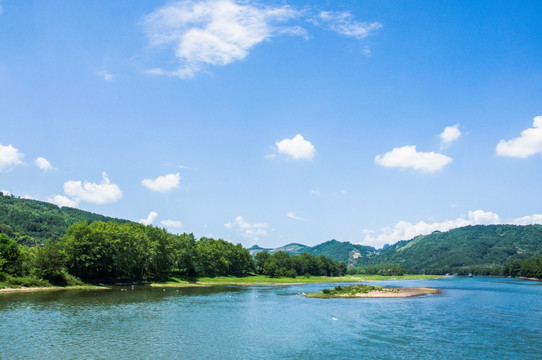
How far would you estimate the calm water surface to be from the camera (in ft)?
124

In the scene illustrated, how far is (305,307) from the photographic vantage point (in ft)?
246

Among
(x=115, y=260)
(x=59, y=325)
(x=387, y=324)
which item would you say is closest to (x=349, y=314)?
(x=387, y=324)

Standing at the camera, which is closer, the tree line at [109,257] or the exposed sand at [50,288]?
the exposed sand at [50,288]

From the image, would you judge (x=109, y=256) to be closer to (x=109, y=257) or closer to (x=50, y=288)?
(x=109, y=257)

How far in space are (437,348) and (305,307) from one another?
1434 inches

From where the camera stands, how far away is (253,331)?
163 ft

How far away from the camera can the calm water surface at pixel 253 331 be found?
124 feet

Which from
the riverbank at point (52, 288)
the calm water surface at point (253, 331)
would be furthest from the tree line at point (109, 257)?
the calm water surface at point (253, 331)

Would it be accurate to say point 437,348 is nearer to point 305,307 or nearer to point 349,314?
point 349,314

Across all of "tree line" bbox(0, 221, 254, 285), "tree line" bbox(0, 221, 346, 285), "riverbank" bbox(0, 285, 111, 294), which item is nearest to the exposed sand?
"riverbank" bbox(0, 285, 111, 294)

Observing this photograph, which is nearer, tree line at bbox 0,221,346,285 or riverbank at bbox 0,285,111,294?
riverbank at bbox 0,285,111,294

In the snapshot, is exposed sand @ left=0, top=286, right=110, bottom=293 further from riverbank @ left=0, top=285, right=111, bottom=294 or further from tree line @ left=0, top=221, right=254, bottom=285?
tree line @ left=0, top=221, right=254, bottom=285

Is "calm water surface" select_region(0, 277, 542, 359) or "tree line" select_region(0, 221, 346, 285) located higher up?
"tree line" select_region(0, 221, 346, 285)

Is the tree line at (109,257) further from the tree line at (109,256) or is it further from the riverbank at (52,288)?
the riverbank at (52,288)
